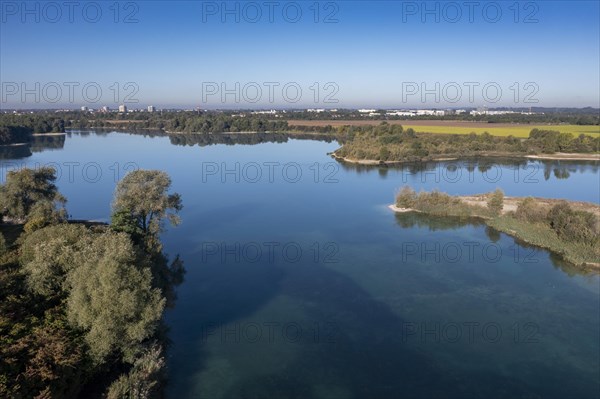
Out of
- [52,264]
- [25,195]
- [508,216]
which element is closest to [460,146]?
[508,216]

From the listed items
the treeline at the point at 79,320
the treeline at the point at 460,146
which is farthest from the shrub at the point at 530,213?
the treeline at the point at 460,146

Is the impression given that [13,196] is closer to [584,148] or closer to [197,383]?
[197,383]

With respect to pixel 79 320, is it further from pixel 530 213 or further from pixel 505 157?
pixel 505 157

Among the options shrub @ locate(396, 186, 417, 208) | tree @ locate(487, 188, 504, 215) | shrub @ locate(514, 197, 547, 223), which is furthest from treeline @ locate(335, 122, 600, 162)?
shrub @ locate(514, 197, 547, 223)

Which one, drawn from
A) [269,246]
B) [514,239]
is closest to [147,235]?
[269,246]

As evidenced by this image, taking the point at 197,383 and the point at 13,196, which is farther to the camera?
the point at 13,196

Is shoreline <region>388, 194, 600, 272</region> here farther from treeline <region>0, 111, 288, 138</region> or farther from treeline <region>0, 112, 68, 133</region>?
treeline <region>0, 112, 68, 133</region>
